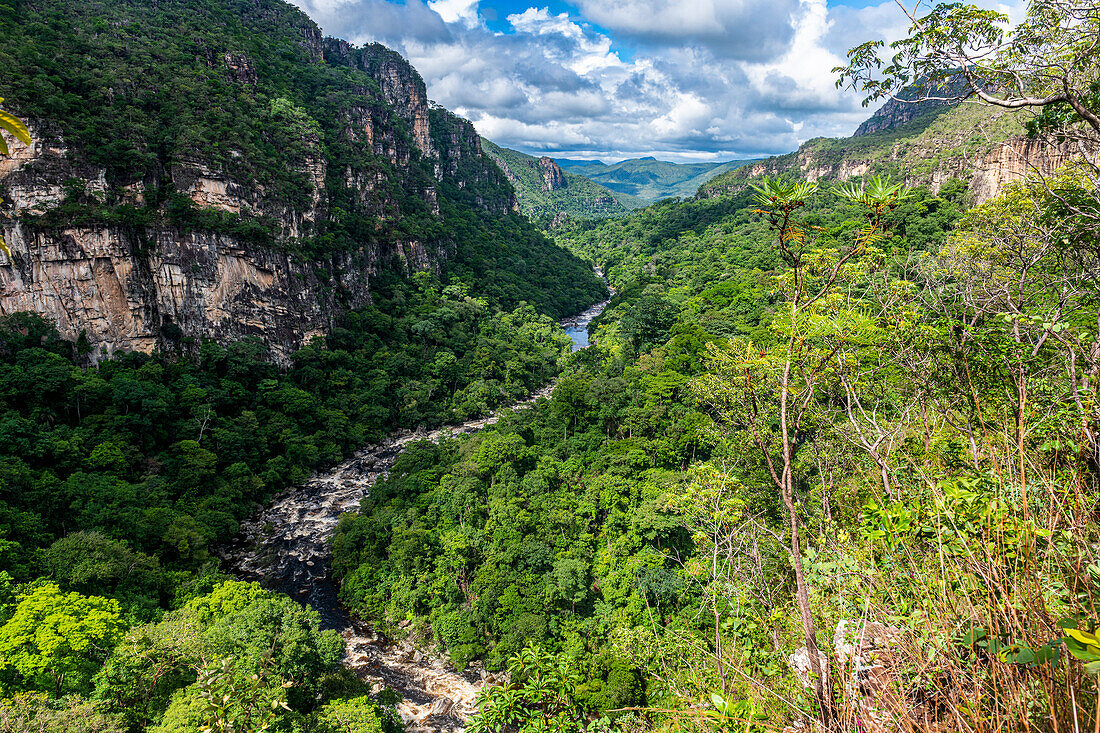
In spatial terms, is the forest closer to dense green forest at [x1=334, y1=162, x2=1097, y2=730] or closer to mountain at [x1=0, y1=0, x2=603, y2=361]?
dense green forest at [x1=334, y1=162, x2=1097, y2=730]

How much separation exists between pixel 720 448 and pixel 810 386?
1570 cm

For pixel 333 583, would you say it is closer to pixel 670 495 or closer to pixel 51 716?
pixel 51 716

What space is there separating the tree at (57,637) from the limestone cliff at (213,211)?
2124 cm

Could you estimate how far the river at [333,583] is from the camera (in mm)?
17797

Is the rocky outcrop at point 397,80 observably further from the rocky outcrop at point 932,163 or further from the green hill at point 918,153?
the green hill at point 918,153

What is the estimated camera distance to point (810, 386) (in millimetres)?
5074

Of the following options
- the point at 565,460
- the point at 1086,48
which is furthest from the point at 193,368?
the point at 1086,48

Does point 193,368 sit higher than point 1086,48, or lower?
lower

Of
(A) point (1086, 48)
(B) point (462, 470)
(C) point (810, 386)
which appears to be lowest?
(B) point (462, 470)

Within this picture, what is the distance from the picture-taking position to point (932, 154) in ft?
181

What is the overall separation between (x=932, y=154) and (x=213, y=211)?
70052 millimetres

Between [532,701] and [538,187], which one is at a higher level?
[538,187]

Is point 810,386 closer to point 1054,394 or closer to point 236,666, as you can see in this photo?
point 1054,394

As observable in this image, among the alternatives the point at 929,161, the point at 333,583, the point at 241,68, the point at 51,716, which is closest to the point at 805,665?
the point at 51,716
